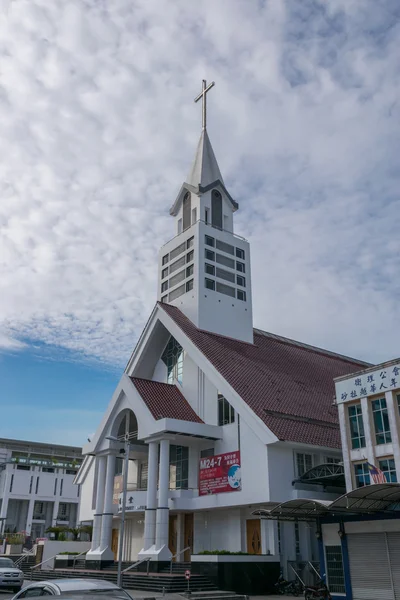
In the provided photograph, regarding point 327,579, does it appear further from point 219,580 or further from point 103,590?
point 103,590

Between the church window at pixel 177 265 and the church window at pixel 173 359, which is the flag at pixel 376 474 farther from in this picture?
the church window at pixel 177 265

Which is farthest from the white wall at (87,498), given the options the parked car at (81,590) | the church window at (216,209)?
the parked car at (81,590)

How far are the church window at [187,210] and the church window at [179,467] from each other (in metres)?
17.3

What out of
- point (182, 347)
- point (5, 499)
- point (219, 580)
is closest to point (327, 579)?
point (219, 580)

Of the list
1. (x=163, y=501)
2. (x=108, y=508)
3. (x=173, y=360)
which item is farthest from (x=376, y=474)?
(x=173, y=360)

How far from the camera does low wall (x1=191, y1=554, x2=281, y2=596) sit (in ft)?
79.8

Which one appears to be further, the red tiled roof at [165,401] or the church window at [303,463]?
the red tiled roof at [165,401]

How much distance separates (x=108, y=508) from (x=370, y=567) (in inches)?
640

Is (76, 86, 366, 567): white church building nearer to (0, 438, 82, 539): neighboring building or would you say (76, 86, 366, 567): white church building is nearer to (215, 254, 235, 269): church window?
(215, 254, 235, 269): church window

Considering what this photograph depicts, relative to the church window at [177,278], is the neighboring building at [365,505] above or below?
below

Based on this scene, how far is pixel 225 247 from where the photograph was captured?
40969 mm

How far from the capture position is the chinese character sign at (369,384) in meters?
23.3

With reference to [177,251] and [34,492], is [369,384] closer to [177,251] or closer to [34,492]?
[177,251]

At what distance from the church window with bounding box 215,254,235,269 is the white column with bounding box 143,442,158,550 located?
49.0 feet
